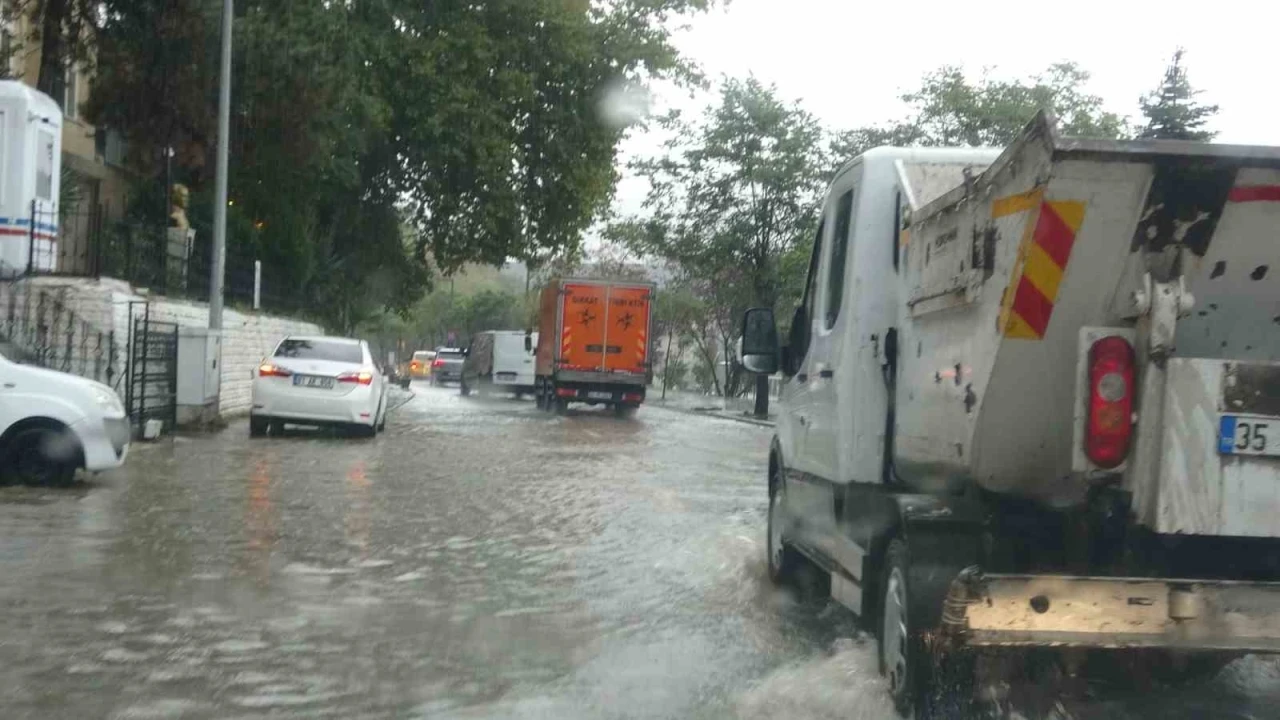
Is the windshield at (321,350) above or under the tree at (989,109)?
under

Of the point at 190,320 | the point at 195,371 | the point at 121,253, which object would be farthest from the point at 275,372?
the point at 190,320

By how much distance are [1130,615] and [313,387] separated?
18.5 metres

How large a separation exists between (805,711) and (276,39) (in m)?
23.2

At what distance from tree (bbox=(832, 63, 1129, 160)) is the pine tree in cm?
1265

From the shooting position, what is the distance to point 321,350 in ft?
75.9

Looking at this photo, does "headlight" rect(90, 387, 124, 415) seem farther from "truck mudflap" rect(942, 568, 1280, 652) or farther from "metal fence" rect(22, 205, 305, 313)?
"truck mudflap" rect(942, 568, 1280, 652)

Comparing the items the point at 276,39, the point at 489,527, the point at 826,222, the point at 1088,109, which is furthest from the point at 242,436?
the point at 1088,109

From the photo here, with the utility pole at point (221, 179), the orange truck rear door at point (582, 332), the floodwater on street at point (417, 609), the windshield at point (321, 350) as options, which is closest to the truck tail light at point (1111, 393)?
the floodwater on street at point (417, 609)

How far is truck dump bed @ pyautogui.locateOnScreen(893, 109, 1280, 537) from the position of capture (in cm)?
507

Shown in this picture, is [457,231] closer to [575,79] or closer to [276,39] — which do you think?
[575,79]

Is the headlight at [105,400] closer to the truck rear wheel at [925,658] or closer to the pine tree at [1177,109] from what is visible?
the truck rear wheel at [925,658]

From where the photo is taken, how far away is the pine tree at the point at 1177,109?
20.4m

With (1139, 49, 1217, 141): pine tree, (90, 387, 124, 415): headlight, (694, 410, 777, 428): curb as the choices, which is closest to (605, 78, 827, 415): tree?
(694, 410, 777, 428): curb

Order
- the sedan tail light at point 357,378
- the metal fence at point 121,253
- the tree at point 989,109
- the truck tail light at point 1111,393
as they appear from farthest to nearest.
A: the tree at point 989,109, the sedan tail light at point 357,378, the metal fence at point 121,253, the truck tail light at point 1111,393
